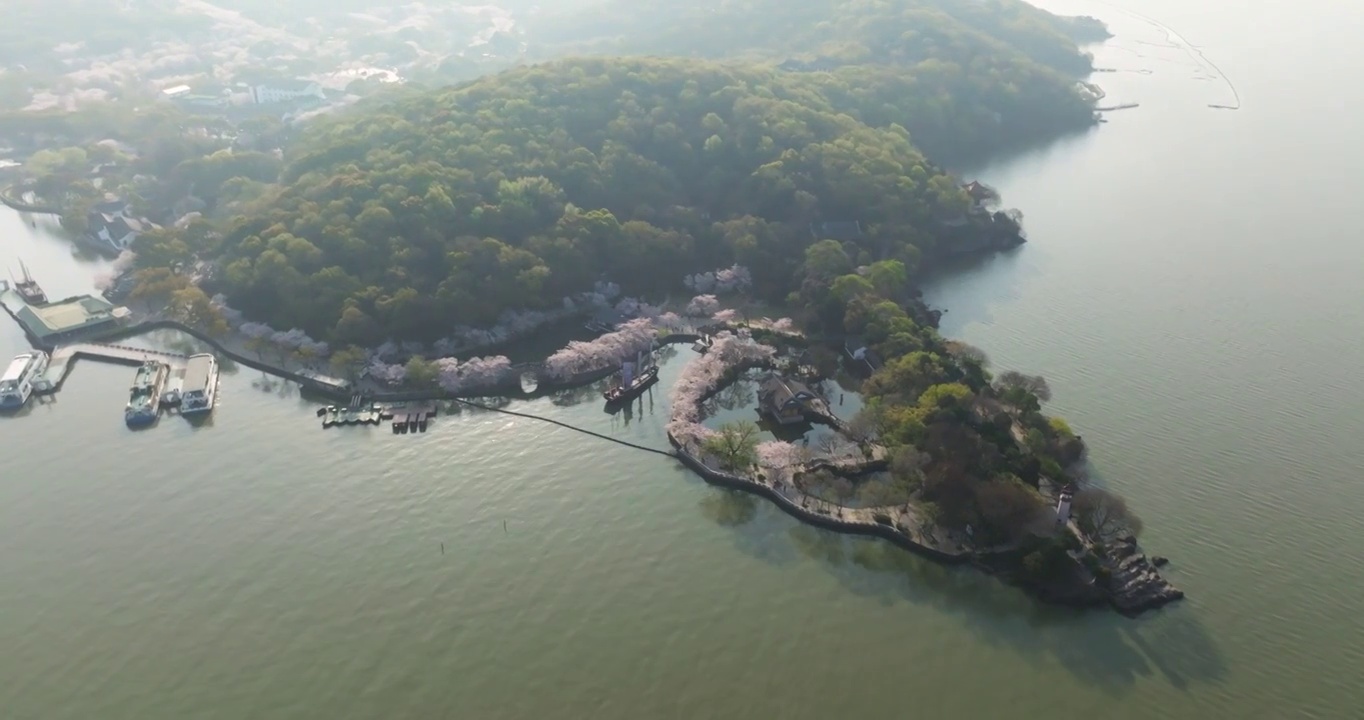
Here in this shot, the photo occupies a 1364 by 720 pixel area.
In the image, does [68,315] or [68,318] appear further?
[68,315]

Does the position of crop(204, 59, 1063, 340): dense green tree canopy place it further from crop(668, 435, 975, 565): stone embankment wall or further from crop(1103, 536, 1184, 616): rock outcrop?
crop(1103, 536, 1184, 616): rock outcrop

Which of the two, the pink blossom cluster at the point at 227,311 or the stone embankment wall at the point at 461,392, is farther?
the pink blossom cluster at the point at 227,311

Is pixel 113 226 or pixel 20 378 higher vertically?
pixel 20 378

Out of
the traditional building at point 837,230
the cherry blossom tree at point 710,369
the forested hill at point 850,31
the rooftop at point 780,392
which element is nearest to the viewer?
the rooftop at point 780,392

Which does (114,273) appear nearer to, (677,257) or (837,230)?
(677,257)

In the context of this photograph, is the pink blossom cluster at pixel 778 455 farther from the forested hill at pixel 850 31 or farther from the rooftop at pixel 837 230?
the forested hill at pixel 850 31

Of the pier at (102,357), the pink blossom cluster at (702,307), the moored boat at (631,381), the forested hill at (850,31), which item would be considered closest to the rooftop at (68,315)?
the pier at (102,357)

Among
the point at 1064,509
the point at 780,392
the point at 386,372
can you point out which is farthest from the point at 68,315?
the point at 1064,509

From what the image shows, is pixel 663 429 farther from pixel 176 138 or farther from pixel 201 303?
pixel 176 138
